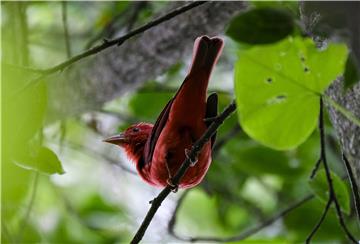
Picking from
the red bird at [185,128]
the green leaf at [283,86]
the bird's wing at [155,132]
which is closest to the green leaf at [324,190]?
the red bird at [185,128]

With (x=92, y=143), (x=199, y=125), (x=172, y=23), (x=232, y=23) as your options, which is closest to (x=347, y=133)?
(x=199, y=125)

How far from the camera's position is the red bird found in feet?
5.17

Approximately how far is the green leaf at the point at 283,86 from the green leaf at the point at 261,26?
2 centimetres

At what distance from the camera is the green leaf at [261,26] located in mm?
1049

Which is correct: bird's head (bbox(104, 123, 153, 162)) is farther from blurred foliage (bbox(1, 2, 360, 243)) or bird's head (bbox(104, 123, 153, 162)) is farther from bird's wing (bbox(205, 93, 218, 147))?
bird's wing (bbox(205, 93, 218, 147))

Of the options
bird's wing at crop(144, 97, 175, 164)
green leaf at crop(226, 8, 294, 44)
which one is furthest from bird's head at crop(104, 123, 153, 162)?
green leaf at crop(226, 8, 294, 44)

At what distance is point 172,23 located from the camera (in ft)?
9.53

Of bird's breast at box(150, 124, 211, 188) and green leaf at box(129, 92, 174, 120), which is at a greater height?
bird's breast at box(150, 124, 211, 188)

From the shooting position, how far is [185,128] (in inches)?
70.9

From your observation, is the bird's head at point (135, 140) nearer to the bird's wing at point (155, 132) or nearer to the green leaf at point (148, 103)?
the bird's wing at point (155, 132)

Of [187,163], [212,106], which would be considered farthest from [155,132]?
[187,163]

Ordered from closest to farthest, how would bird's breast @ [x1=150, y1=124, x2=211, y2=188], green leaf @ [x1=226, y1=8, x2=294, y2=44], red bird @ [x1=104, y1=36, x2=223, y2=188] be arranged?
green leaf @ [x1=226, y1=8, x2=294, y2=44], red bird @ [x1=104, y1=36, x2=223, y2=188], bird's breast @ [x1=150, y1=124, x2=211, y2=188]

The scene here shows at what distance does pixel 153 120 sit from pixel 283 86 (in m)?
1.96

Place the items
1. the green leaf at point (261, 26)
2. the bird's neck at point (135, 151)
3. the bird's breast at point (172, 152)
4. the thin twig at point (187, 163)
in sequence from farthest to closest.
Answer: the bird's neck at point (135, 151) < the bird's breast at point (172, 152) < the thin twig at point (187, 163) < the green leaf at point (261, 26)
